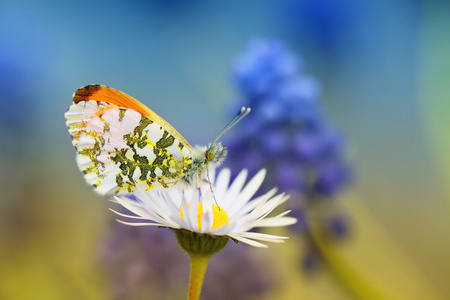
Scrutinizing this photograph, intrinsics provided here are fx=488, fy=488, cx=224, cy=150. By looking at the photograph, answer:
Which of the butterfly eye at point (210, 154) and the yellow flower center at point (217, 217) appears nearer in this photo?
the yellow flower center at point (217, 217)

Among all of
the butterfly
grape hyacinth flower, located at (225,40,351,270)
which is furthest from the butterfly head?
grape hyacinth flower, located at (225,40,351,270)

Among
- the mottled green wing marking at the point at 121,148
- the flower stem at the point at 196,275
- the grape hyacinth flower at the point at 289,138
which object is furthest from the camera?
the grape hyacinth flower at the point at 289,138

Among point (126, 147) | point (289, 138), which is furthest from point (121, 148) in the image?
point (289, 138)

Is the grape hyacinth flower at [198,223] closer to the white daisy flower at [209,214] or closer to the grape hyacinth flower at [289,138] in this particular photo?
the white daisy flower at [209,214]

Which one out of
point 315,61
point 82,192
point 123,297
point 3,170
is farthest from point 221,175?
point 315,61

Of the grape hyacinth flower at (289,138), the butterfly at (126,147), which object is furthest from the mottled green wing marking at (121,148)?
the grape hyacinth flower at (289,138)

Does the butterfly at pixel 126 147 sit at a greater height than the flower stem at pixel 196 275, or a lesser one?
greater

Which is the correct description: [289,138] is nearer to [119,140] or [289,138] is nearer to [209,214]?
[119,140]
